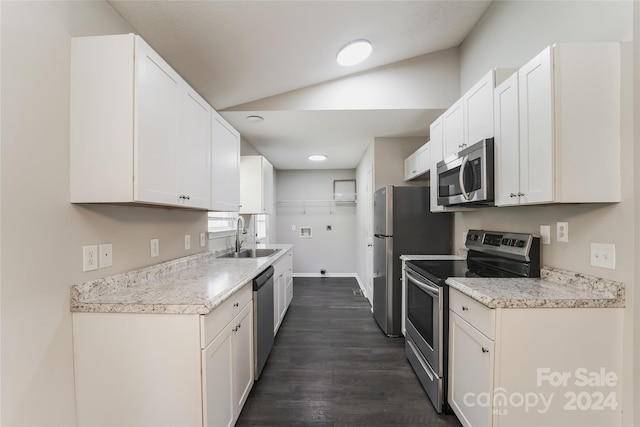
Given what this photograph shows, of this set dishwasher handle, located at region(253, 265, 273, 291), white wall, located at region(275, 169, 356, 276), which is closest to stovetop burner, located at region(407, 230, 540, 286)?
dishwasher handle, located at region(253, 265, 273, 291)

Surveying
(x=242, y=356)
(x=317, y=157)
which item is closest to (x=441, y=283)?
(x=242, y=356)

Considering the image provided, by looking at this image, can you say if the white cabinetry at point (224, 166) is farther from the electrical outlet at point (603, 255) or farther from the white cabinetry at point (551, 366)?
the electrical outlet at point (603, 255)

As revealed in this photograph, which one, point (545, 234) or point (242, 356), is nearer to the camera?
point (545, 234)

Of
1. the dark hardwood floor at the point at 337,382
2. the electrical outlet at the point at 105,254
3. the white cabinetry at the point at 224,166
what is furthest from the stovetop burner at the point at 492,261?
the electrical outlet at the point at 105,254

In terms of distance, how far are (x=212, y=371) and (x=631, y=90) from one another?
2363 mm

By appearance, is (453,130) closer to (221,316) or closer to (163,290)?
(221,316)

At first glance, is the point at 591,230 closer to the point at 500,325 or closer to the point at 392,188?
the point at 500,325

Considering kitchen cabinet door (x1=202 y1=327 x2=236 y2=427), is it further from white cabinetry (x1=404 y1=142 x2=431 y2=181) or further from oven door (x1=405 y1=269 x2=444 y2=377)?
white cabinetry (x1=404 y1=142 x2=431 y2=181)

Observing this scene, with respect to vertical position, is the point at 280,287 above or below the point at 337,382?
above

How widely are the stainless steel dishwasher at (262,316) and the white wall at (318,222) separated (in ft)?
11.2

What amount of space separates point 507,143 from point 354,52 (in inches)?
57.2

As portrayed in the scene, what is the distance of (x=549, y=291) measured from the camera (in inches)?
54.9

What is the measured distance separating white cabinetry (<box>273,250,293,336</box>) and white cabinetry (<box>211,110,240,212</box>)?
2.79ft

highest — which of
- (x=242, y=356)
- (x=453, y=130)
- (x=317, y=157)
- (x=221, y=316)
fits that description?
(x=317, y=157)
